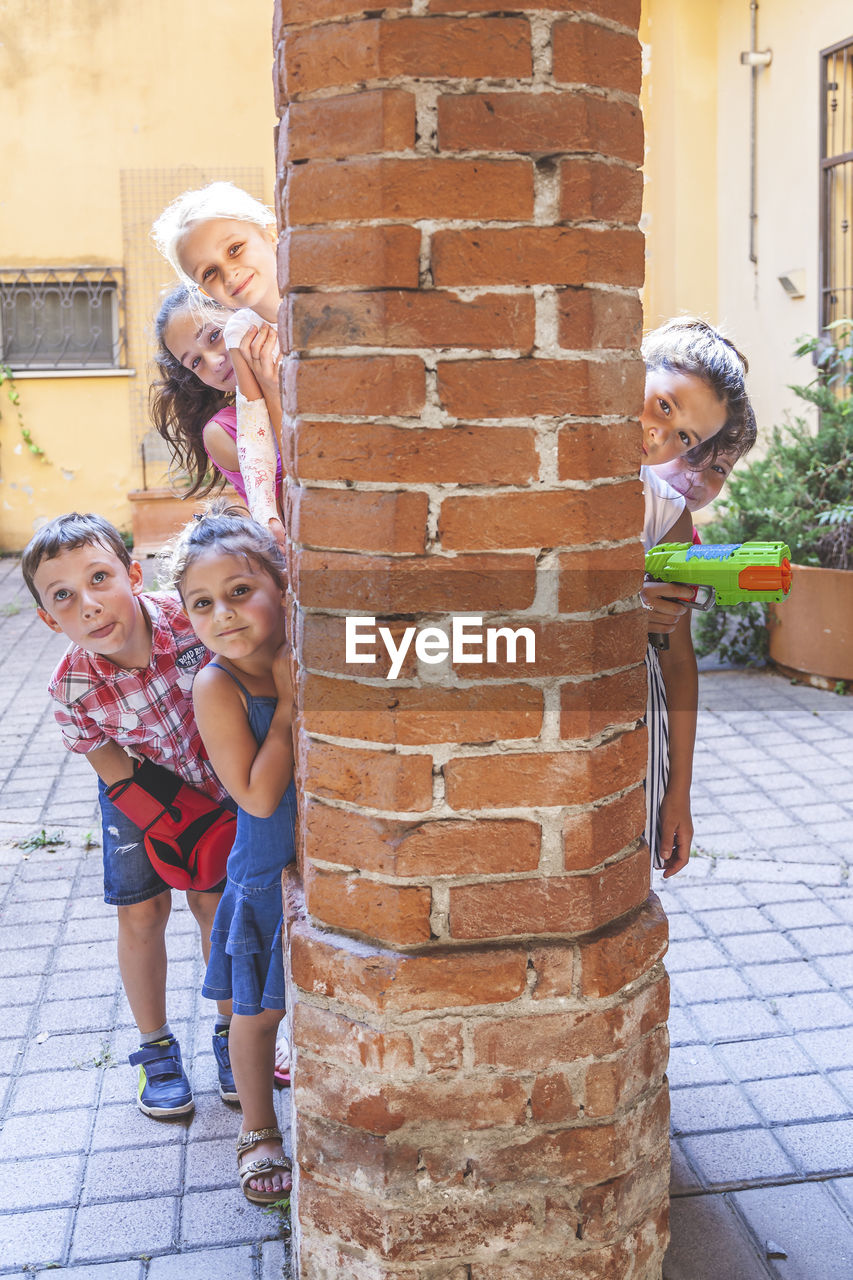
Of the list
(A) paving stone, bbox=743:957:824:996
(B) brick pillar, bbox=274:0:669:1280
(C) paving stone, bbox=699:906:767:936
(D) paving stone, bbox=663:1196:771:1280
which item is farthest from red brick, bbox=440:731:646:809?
(C) paving stone, bbox=699:906:767:936

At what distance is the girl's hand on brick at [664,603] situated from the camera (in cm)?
207

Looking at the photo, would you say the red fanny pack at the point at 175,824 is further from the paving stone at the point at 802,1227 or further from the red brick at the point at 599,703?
the paving stone at the point at 802,1227

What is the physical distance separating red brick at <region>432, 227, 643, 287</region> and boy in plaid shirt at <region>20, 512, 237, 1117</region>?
3.99 feet

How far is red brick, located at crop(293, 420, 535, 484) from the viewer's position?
A: 5.24 ft

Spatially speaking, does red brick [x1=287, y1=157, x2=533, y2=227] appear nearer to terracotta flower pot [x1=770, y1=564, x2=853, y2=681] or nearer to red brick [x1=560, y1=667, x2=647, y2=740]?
red brick [x1=560, y1=667, x2=647, y2=740]

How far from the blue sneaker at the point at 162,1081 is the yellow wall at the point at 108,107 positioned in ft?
30.9


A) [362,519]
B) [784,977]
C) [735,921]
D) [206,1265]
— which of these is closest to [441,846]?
[362,519]

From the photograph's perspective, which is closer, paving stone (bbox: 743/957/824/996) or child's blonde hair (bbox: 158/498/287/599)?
child's blonde hair (bbox: 158/498/287/599)

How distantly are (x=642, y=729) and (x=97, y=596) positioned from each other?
1.22 m

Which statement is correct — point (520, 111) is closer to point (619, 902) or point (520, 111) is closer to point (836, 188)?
point (619, 902)

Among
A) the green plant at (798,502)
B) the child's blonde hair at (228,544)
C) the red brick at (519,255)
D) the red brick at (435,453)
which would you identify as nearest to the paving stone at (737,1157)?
the child's blonde hair at (228,544)

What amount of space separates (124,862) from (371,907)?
3.57 feet

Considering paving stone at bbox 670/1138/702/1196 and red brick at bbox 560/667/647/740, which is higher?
red brick at bbox 560/667/647/740

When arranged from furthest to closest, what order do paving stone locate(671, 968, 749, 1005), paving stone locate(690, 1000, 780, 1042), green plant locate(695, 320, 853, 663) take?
green plant locate(695, 320, 853, 663) < paving stone locate(671, 968, 749, 1005) < paving stone locate(690, 1000, 780, 1042)
